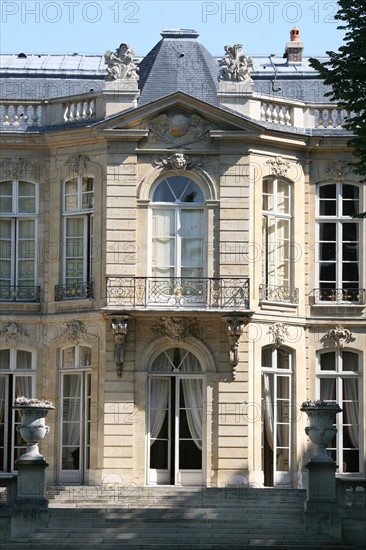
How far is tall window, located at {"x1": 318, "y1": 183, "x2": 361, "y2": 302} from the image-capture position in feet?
127

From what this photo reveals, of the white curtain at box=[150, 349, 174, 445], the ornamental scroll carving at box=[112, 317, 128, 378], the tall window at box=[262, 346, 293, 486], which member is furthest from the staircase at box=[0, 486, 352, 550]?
the ornamental scroll carving at box=[112, 317, 128, 378]

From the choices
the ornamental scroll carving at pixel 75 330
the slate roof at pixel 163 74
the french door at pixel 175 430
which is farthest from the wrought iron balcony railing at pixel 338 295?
the ornamental scroll carving at pixel 75 330

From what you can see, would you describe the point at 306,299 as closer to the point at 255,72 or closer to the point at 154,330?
the point at 154,330

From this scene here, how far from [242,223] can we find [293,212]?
4.93 feet

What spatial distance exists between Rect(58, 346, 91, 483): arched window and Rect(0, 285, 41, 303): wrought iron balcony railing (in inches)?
52.9

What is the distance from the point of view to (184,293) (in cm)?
3728

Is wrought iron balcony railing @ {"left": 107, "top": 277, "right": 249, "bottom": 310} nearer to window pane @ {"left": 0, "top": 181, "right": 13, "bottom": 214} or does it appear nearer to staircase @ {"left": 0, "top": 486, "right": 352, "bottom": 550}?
window pane @ {"left": 0, "top": 181, "right": 13, "bottom": 214}

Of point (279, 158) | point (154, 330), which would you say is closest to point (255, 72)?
point (279, 158)

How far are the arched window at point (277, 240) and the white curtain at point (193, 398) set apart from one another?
211cm

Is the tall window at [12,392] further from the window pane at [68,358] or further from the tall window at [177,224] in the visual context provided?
the tall window at [177,224]

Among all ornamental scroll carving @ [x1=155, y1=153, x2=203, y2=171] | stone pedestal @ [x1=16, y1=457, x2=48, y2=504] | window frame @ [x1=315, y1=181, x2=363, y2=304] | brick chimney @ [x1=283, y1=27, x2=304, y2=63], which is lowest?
stone pedestal @ [x1=16, y1=457, x2=48, y2=504]

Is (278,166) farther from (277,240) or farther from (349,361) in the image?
(349,361)

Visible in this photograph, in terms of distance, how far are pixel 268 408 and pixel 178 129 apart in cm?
610

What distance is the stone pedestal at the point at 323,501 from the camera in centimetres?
3312
